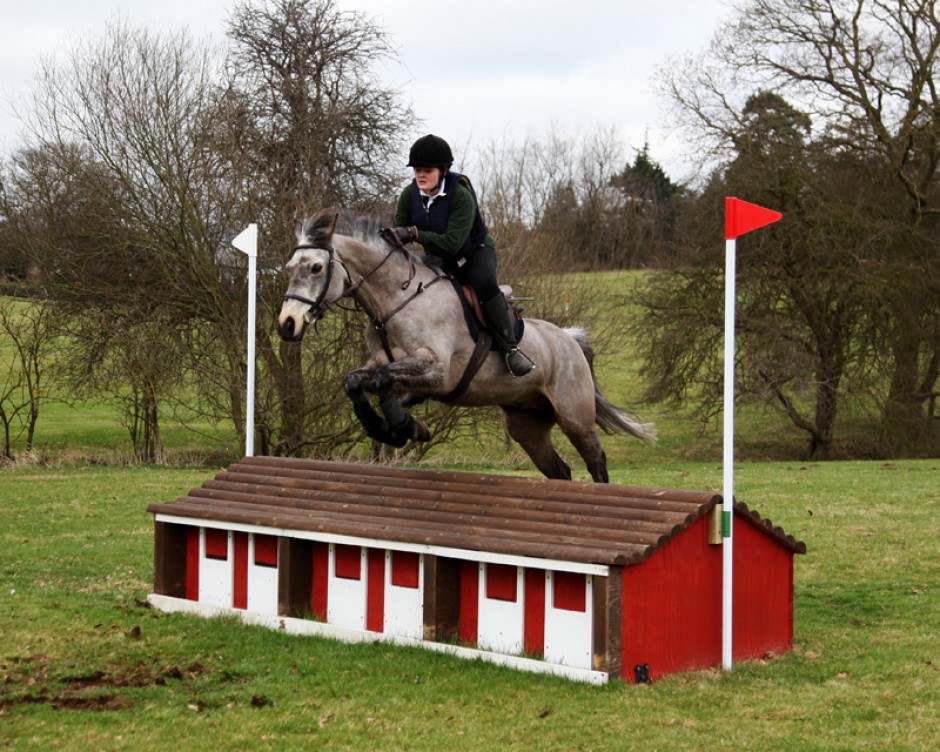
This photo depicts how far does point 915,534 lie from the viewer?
977 cm

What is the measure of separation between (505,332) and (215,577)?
7.72ft

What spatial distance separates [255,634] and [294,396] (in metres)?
9.44

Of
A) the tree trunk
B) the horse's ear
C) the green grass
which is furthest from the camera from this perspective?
the tree trunk

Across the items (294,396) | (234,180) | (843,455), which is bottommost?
(843,455)

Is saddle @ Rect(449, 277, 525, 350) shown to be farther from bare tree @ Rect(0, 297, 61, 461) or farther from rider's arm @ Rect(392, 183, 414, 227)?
bare tree @ Rect(0, 297, 61, 461)

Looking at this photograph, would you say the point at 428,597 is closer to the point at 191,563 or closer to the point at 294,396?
the point at 191,563

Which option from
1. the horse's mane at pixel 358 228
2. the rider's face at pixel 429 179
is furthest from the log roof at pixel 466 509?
the rider's face at pixel 429 179

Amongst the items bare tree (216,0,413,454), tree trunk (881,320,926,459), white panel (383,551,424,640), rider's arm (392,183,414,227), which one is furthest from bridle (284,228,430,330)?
tree trunk (881,320,926,459)

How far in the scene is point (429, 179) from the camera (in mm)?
5699

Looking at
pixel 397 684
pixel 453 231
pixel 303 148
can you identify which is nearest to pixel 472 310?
pixel 453 231

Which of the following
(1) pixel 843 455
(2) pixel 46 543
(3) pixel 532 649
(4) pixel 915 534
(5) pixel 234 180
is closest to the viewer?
(3) pixel 532 649

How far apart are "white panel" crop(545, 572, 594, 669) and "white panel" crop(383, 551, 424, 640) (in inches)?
28.2

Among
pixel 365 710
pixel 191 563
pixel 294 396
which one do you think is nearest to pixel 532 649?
pixel 365 710

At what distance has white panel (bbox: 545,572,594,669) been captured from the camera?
490 centimetres
